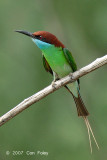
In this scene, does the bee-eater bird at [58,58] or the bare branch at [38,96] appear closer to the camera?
the bare branch at [38,96]

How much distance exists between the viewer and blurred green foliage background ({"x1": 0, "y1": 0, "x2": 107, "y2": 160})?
3938mm

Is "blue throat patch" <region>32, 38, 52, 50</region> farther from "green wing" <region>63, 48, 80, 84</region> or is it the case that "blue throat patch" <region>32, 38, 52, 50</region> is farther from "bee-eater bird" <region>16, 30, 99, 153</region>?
"green wing" <region>63, 48, 80, 84</region>

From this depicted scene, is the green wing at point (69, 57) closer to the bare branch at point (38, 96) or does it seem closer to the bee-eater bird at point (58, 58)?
the bee-eater bird at point (58, 58)

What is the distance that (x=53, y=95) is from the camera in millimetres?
4188

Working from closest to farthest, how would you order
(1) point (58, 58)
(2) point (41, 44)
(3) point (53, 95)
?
(2) point (41, 44)
(1) point (58, 58)
(3) point (53, 95)

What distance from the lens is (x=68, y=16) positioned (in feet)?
15.1

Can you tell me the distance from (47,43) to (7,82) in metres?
0.98

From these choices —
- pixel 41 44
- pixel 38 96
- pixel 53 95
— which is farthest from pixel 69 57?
pixel 53 95

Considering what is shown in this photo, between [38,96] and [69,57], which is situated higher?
[69,57]

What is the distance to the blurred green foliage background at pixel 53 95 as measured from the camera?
3.94 metres

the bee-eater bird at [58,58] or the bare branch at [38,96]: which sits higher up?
the bee-eater bird at [58,58]

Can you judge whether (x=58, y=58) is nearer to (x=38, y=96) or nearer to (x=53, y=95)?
(x=38, y=96)

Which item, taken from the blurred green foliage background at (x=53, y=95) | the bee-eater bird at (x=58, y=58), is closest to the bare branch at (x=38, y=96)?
the bee-eater bird at (x=58, y=58)

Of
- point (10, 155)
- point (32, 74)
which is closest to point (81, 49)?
point (32, 74)
